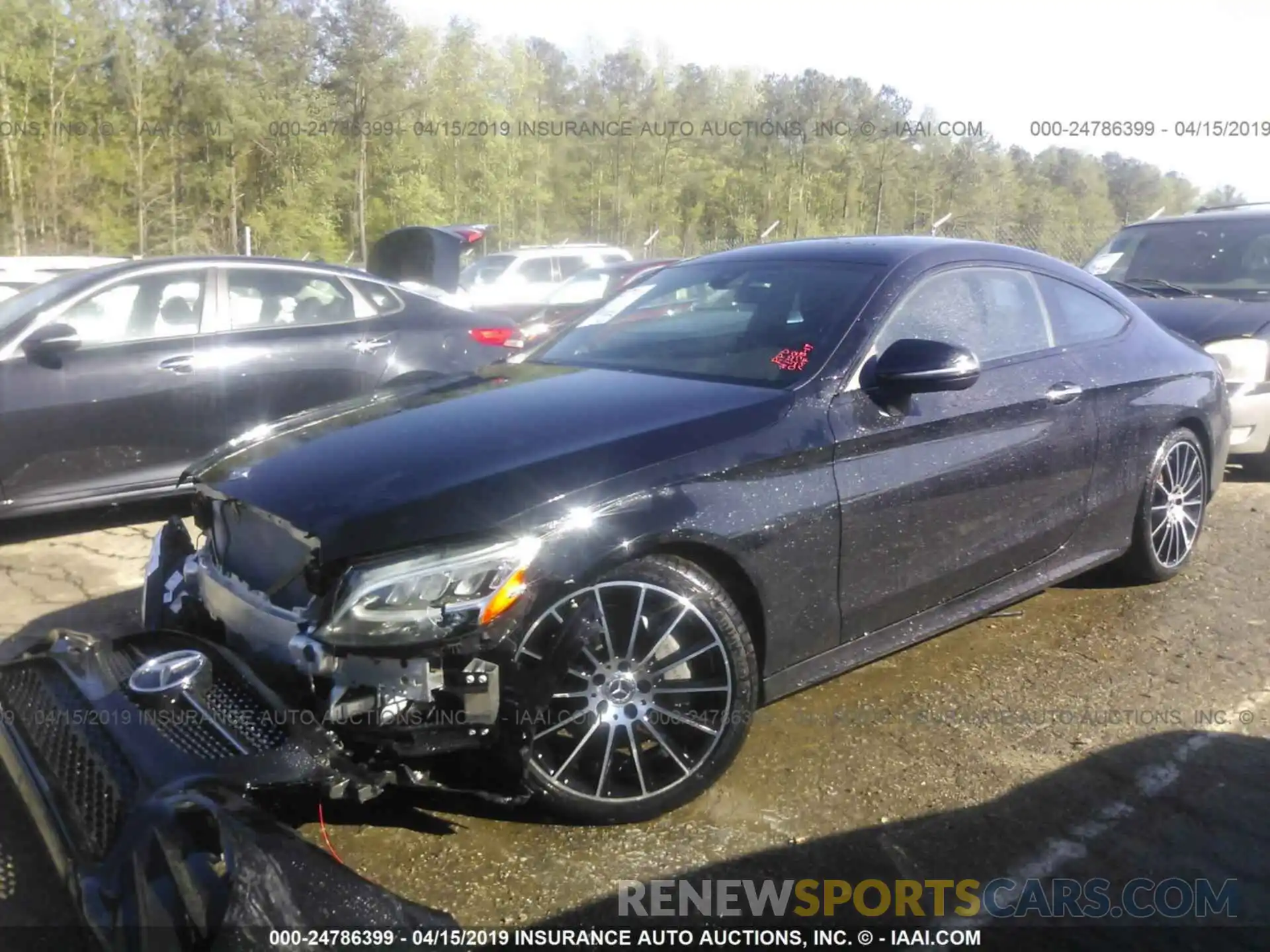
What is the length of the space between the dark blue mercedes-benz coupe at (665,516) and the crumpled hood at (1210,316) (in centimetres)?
251

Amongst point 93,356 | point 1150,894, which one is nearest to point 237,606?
point 1150,894

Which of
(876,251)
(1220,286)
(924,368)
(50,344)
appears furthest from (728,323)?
(1220,286)

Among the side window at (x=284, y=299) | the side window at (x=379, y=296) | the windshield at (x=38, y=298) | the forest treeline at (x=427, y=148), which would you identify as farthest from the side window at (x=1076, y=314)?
the forest treeline at (x=427, y=148)

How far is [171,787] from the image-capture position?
2150 mm

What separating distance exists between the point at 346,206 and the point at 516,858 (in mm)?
35463

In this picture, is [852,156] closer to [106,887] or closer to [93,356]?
[93,356]

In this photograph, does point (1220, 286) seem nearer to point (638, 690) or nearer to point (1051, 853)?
point (1051, 853)

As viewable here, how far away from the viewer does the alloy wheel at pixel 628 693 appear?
264 centimetres

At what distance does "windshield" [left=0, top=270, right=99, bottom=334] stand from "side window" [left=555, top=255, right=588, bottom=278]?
12.0 metres

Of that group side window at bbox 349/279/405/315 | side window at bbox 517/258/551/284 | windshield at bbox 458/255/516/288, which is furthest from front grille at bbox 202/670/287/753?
side window at bbox 517/258/551/284

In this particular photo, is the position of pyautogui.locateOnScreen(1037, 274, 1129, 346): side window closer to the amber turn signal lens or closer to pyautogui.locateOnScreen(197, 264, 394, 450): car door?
the amber turn signal lens

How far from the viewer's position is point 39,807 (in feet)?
7.59
